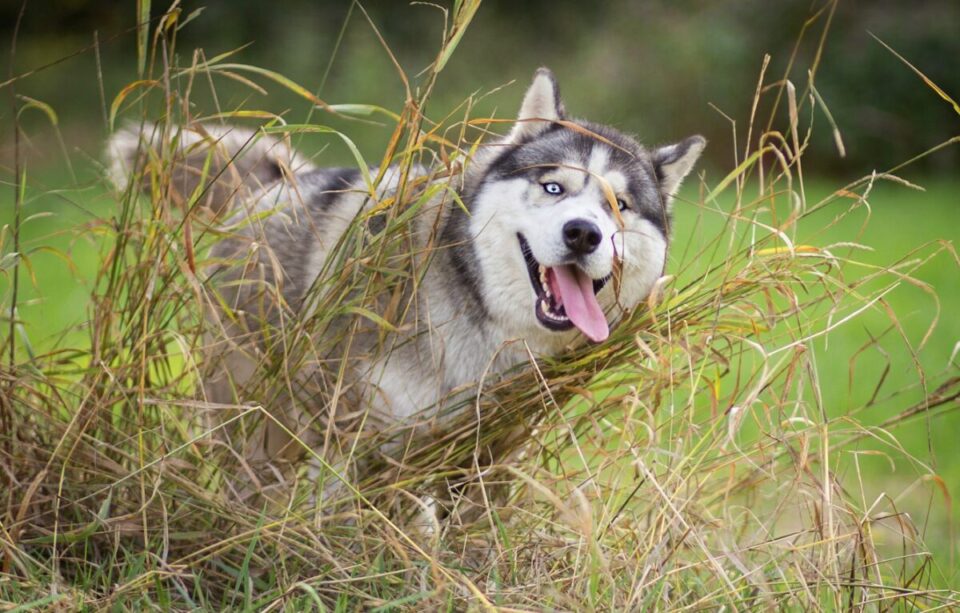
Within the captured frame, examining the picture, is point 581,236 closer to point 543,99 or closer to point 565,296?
point 565,296

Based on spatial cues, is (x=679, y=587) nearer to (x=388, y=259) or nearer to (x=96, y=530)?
(x=388, y=259)

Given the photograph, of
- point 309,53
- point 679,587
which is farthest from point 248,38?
point 679,587

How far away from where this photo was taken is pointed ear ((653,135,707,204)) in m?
3.19

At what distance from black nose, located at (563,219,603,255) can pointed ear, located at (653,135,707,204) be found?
0.45 m

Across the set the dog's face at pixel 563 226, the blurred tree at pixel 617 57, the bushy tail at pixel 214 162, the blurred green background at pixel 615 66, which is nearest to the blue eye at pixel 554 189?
the dog's face at pixel 563 226

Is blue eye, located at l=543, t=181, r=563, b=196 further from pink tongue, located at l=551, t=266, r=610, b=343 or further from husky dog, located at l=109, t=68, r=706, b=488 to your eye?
pink tongue, located at l=551, t=266, r=610, b=343

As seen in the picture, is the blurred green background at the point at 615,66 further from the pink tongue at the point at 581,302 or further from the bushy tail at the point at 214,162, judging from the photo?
the pink tongue at the point at 581,302

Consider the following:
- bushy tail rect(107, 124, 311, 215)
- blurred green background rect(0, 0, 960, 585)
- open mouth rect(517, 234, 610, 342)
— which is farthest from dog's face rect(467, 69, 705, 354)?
blurred green background rect(0, 0, 960, 585)

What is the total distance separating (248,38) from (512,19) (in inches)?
153

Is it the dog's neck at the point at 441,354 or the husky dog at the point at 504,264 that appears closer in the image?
the husky dog at the point at 504,264

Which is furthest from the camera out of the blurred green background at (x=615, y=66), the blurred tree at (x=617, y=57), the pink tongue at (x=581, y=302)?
the blurred tree at (x=617, y=57)

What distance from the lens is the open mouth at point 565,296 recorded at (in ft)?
9.32

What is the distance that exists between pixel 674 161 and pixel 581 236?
584 millimetres

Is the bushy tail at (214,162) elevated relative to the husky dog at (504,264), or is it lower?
elevated
